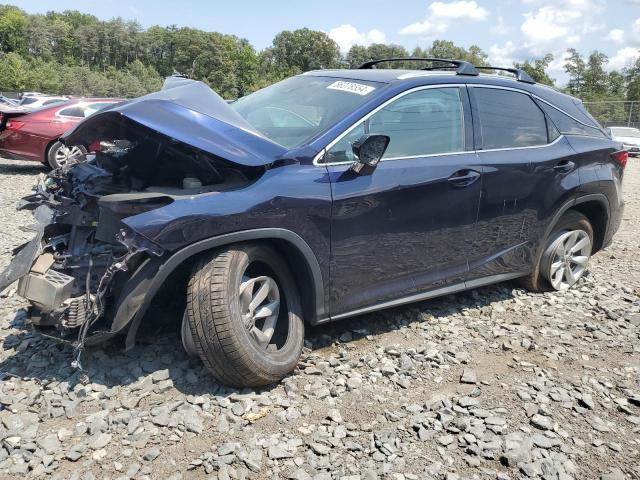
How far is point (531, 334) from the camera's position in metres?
4.17

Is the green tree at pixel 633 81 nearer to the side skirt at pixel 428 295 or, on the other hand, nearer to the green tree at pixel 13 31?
the side skirt at pixel 428 295

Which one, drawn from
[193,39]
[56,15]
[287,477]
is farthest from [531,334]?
[56,15]

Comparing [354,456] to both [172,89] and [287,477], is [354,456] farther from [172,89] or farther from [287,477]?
[172,89]

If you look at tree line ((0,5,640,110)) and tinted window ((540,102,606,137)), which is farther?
tree line ((0,5,640,110))

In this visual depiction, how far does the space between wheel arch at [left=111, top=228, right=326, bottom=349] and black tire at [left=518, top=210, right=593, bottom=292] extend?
235 cm

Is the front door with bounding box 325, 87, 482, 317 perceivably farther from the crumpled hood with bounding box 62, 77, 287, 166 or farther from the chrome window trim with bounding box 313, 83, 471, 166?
the crumpled hood with bounding box 62, 77, 287, 166

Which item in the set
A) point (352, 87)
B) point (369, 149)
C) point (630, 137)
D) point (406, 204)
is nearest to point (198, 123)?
point (369, 149)

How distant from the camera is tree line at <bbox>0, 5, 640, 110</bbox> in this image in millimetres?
74312

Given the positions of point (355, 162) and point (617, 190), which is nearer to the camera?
point (355, 162)

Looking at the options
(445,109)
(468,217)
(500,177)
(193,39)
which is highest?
(193,39)

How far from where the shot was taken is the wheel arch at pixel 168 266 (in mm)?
2904

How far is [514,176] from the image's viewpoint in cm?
419

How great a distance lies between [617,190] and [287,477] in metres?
4.18

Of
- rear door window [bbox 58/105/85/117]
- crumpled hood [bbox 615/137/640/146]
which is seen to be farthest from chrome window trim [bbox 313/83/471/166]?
crumpled hood [bbox 615/137/640/146]
